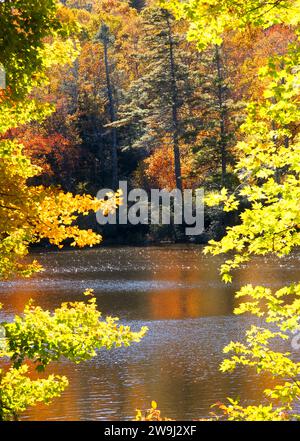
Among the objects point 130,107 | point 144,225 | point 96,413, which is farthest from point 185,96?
point 96,413

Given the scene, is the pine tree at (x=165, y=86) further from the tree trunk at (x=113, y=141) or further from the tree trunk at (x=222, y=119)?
the tree trunk at (x=113, y=141)

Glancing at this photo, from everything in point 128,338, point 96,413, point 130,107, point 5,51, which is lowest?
point 96,413

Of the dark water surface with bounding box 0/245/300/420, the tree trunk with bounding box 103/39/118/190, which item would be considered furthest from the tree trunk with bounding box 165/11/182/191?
the dark water surface with bounding box 0/245/300/420

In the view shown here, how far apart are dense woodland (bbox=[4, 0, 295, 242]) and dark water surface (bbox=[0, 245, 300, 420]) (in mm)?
7531

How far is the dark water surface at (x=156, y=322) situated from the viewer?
14.1 metres

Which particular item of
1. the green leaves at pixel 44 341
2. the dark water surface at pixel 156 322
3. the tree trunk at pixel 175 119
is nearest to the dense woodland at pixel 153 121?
the tree trunk at pixel 175 119

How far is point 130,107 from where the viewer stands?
48.7 m

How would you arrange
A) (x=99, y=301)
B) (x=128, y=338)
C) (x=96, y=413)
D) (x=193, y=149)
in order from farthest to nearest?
(x=193, y=149), (x=99, y=301), (x=96, y=413), (x=128, y=338)

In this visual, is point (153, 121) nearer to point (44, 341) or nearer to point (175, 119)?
point (175, 119)

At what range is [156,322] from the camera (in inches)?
837

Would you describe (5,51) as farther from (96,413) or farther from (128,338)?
(96,413)

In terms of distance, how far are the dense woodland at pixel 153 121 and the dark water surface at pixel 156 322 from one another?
24.7 ft

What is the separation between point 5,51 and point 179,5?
6.72ft

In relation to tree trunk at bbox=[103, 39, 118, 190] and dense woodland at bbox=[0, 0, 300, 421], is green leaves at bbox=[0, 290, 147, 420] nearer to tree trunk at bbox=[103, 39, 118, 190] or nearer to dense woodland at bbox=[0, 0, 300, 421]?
dense woodland at bbox=[0, 0, 300, 421]
